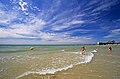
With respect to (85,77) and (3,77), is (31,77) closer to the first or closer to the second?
(3,77)

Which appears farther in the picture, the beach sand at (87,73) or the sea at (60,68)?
the sea at (60,68)

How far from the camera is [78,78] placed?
21.9ft

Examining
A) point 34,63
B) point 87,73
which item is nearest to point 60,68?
point 87,73

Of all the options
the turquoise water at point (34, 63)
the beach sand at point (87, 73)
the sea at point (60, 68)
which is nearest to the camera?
the beach sand at point (87, 73)

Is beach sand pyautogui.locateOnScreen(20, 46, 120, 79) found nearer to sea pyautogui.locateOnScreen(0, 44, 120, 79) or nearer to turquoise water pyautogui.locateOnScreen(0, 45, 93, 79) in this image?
sea pyautogui.locateOnScreen(0, 44, 120, 79)

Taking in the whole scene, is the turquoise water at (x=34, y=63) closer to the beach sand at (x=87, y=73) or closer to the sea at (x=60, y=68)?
the sea at (x=60, y=68)

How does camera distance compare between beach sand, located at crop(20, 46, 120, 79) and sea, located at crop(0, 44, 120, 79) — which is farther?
sea, located at crop(0, 44, 120, 79)

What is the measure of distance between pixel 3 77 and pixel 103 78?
580 centimetres

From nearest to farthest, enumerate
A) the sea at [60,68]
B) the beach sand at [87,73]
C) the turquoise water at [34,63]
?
the beach sand at [87,73] < the sea at [60,68] < the turquoise water at [34,63]

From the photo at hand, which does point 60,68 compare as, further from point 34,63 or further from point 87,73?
point 34,63

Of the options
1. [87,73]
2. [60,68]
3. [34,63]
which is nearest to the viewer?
[87,73]

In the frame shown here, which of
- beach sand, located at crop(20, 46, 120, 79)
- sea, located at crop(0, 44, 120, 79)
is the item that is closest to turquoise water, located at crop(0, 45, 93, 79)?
sea, located at crop(0, 44, 120, 79)

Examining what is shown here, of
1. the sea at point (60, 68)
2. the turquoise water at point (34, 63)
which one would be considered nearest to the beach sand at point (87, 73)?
the sea at point (60, 68)

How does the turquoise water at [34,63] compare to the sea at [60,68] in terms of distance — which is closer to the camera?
the sea at [60,68]
